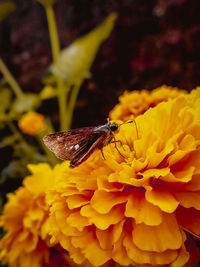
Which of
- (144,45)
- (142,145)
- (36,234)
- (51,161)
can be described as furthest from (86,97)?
(142,145)

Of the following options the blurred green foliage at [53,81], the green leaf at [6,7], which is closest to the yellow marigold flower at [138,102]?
the blurred green foliage at [53,81]

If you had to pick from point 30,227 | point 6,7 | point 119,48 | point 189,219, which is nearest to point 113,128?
point 189,219

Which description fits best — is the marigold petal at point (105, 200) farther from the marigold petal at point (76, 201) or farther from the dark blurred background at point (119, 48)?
the dark blurred background at point (119, 48)

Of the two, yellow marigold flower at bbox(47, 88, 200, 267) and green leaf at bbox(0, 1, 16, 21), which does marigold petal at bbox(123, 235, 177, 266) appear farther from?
green leaf at bbox(0, 1, 16, 21)

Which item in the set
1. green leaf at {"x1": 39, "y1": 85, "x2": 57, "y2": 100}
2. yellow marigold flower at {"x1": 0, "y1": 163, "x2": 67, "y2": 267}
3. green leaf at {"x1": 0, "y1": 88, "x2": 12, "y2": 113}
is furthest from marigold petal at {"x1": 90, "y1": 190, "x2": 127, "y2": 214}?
green leaf at {"x1": 0, "y1": 88, "x2": 12, "y2": 113}

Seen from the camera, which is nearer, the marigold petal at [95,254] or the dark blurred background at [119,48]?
the marigold petal at [95,254]

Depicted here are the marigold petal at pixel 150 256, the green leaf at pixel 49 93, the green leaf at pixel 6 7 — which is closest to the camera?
the marigold petal at pixel 150 256

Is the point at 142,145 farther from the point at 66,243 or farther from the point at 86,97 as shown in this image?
the point at 86,97

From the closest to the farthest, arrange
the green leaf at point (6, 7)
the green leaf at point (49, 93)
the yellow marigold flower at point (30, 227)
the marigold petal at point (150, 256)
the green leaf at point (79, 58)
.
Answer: the marigold petal at point (150, 256)
the yellow marigold flower at point (30, 227)
the green leaf at point (6, 7)
the green leaf at point (79, 58)
the green leaf at point (49, 93)

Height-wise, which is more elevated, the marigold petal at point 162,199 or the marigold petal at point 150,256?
the marigold petal at point 162,199
